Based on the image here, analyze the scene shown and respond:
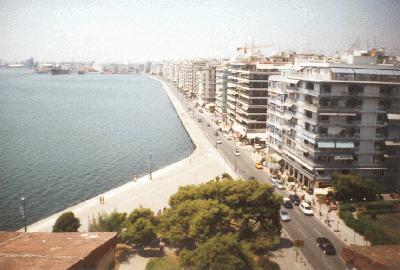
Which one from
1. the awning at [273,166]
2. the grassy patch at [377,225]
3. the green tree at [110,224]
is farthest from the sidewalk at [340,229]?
the green tree at [110,224]

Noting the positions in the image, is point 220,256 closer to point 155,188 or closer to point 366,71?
point 155,188

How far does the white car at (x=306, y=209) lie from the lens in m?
33.0

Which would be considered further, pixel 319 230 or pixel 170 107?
pixel 170 107

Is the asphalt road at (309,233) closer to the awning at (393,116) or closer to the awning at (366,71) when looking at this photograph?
the awning at (393,116)

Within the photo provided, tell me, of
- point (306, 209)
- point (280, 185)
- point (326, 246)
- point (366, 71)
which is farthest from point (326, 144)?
point (326, 246)

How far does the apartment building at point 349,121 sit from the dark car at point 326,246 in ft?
37.6

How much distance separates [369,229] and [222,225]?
11693 mm

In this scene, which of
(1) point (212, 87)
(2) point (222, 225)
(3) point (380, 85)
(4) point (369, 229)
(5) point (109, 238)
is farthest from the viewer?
(1) point (212, 87)

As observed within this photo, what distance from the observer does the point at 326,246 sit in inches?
1039

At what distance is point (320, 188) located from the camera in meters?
37.9

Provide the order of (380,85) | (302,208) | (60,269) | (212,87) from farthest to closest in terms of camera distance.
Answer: (212,87)
(380,85)
(302,208)
(60,269)

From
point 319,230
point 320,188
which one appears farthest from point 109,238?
point 320,188

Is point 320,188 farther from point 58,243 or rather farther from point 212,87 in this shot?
point 212,87

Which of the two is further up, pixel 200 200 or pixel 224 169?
pixel 200 200
